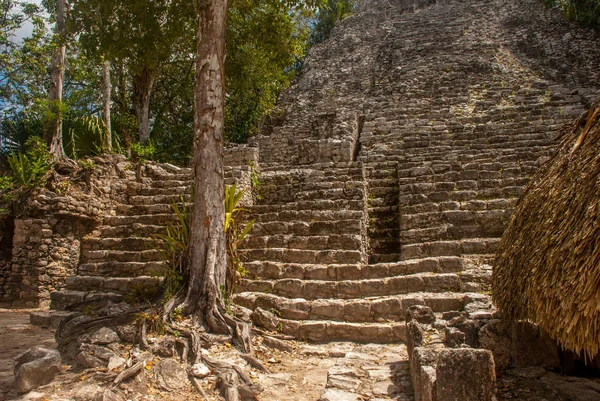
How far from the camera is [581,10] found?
17.2 metres

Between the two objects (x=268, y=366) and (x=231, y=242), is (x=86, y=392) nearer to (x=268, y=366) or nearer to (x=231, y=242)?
(x=268, y=366)

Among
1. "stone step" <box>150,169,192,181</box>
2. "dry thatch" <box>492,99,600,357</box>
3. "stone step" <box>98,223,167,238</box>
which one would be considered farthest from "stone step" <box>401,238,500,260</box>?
"stone step" <box>150,169,192,181</box>

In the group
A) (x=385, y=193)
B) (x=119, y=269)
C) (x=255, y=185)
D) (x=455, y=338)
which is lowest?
(x=455, y=338)

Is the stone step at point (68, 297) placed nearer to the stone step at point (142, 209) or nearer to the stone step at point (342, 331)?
the stone step at point (142, 209)

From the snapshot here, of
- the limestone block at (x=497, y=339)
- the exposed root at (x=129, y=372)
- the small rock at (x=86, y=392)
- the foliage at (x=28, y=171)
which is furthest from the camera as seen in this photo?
the foliage at (x=28, y=171)

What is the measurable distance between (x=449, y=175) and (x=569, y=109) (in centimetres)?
425

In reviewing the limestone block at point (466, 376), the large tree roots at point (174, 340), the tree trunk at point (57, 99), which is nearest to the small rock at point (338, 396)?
the large tree roots at point (174, 340)

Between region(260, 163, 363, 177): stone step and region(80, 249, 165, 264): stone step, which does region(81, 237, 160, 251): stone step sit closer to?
region(80, 249, 165, 264): stone step

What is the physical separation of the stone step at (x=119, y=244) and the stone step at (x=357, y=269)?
1904 millimetres

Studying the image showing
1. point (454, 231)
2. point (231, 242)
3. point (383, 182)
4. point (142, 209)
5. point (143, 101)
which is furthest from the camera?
point (143, 101)

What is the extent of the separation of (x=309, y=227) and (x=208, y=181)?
2091 millimetres

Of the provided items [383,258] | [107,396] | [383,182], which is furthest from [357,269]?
[107,396]

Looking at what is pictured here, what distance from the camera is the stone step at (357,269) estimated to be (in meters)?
5.63

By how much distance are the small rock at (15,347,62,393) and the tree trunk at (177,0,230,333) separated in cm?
132
